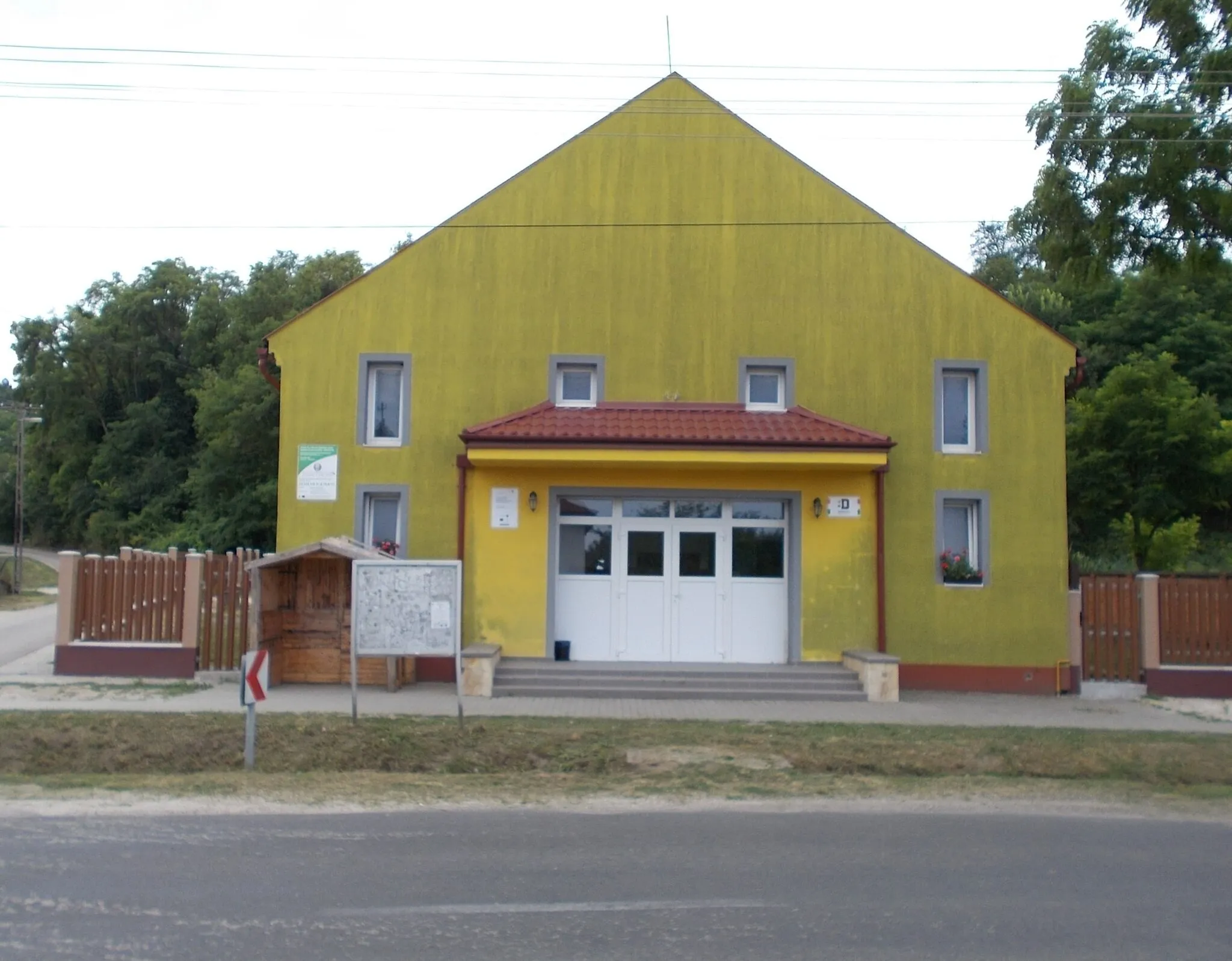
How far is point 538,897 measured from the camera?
668cm

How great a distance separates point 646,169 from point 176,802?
40.1 ft

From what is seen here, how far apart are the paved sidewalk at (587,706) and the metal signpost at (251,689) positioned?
126 inches

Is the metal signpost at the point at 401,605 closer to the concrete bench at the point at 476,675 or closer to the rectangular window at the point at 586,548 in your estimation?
the concrete bench at the point at 476,675

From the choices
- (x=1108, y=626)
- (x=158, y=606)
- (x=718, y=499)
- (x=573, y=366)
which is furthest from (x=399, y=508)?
(x=1108, y=626)

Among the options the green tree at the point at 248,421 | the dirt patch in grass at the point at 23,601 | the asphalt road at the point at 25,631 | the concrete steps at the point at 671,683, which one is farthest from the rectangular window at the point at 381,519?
the green tree at the point at 248,421

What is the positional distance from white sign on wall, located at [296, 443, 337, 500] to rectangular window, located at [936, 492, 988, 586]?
9134mm

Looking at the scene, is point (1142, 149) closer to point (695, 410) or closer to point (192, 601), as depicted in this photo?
point (695, 410)

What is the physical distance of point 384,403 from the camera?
1805 cm

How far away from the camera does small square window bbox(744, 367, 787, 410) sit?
1808 centimetres

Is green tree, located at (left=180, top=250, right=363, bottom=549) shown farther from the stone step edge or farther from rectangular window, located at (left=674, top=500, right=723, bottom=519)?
the stone step edge

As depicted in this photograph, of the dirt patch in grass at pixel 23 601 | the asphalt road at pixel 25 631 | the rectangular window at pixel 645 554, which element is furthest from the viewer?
the dirt patch in grass at pixel 23 601

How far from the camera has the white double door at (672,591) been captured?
17.5 meters

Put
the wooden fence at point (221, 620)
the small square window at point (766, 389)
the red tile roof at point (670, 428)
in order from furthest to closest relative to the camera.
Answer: the small square window at point (766, 389), the wooden fence at point (221, 620), the red tile roof at point (670, 428)

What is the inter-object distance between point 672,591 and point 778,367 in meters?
3.82
